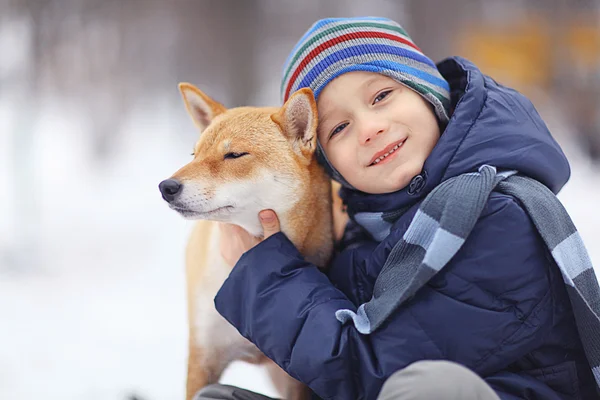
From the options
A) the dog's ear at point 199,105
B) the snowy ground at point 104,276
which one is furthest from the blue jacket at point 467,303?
the snowy ground at point 104,276

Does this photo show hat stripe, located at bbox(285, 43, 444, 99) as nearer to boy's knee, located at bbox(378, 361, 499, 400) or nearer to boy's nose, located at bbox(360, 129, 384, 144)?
boy's nose, located at bbox(360, 129, 384, 144)

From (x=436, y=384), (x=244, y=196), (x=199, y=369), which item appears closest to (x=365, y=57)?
(x=244, y=196)

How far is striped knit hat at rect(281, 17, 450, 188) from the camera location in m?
1.02

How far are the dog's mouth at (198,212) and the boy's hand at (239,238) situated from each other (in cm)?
8

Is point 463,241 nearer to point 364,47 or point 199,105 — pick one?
point 364,47

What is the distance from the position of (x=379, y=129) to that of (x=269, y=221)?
0.27 metres

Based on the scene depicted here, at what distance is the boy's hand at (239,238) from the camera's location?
109 cm

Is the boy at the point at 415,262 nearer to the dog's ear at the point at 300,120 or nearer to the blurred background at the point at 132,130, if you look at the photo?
the dog's ear at the point at 300,120

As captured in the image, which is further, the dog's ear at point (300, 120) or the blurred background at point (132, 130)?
the blurred background at point (132, 130)

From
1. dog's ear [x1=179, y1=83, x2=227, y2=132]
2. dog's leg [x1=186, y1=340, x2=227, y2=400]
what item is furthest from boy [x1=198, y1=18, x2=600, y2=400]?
dog's ear [x1=179, y1=83, x2=227, y2=132]

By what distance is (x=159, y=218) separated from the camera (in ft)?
10.1

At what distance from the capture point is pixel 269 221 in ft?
3.58

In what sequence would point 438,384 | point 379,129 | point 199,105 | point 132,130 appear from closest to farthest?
point 438,384 → point 379,129 → point 199,105 → point 132,130

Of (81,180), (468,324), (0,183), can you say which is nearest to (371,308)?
(468,324)
